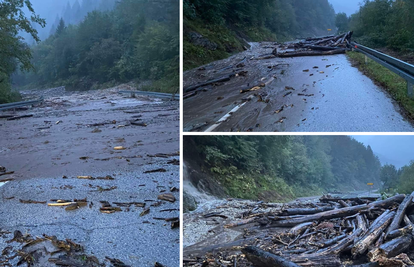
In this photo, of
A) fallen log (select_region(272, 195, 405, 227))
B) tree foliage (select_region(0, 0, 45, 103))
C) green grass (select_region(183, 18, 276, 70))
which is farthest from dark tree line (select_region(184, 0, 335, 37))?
tree foliage (select_region(0, 0, 45, 103))

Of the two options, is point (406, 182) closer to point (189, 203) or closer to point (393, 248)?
point (393, 248)

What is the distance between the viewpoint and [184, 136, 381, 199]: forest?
343 centimetres

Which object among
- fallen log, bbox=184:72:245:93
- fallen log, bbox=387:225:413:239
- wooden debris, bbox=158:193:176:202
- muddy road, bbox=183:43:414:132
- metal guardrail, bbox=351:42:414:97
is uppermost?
metal guardrail, bbox=351:42:414:97

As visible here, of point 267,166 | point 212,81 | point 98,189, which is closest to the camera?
point 98,189

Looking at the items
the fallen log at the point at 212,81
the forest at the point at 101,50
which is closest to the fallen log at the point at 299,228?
the fallen log at the point at 212,81

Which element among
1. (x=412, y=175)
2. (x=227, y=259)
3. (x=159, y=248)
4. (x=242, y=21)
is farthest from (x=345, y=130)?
(x=242, y=21)

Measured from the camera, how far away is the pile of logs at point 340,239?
301cm

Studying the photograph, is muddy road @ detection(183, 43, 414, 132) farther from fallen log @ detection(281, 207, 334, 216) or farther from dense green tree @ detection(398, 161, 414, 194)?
fallen log @ detection(281, 207, 334, 216)

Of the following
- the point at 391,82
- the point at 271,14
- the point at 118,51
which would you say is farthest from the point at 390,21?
the point at 118,51

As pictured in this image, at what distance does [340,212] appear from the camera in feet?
12.9

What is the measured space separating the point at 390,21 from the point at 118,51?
42.4 metres

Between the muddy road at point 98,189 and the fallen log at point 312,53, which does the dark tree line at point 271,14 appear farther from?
the muddy road at point 98,189

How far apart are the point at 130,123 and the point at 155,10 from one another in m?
25.0

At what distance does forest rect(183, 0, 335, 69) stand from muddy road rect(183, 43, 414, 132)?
301 centimetres
